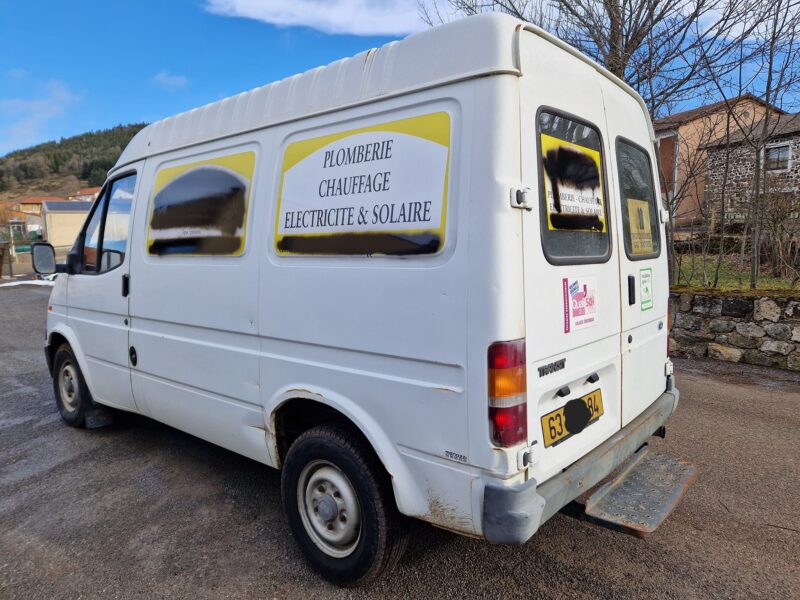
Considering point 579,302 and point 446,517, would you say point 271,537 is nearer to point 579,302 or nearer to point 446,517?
point 446,517

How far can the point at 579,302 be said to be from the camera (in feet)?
8.14

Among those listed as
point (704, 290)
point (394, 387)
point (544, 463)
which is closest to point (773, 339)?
point (704, 290)

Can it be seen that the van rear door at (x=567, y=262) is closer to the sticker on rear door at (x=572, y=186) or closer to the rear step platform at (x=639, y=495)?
the sticker on rear door at (x=572, y=186)

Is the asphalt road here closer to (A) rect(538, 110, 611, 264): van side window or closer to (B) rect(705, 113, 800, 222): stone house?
(A) rect(538, 110, 611, 264): van side window

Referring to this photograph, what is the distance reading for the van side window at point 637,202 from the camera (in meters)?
2.99

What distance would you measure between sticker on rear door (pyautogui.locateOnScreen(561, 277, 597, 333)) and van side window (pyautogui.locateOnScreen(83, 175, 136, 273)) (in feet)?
10.2

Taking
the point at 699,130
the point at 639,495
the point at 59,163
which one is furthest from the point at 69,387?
the point at 59,163

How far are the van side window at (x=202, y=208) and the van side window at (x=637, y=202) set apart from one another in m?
2.06

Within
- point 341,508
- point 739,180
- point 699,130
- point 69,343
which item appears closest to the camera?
point 341,508

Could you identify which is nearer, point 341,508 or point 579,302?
point 579,302

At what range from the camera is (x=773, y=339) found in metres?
6.29

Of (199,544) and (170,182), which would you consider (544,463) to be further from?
(170,182)

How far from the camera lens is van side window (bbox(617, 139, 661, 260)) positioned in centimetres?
299

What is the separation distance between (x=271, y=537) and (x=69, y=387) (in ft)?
9.82
